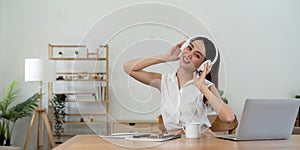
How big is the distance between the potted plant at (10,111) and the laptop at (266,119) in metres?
3.60

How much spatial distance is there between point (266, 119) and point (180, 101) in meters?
0.55

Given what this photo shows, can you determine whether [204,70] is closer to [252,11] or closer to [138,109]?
[138,109]

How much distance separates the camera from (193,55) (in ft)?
4.51

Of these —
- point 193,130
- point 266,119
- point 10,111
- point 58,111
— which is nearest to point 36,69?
point 10,111

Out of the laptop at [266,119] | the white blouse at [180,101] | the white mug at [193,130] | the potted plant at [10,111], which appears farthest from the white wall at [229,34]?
the white blouse at [180,101]

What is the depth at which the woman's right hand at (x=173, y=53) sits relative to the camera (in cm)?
133

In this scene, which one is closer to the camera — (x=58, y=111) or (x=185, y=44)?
(x=185, y=44)

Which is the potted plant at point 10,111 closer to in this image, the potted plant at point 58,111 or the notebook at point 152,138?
the potted plant at point 58,111

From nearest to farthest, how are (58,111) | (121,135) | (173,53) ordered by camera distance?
(173,53) < (121,135) < (58,111)

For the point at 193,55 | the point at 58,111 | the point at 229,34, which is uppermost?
the point at 229,34

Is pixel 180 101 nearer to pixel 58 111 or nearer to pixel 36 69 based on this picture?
pixel 36 69

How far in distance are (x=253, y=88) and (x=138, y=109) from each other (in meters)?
4.48

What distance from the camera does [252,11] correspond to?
5594mm

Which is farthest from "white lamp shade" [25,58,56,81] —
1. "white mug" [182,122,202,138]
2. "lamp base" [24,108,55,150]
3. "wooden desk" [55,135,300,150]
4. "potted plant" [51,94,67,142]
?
"white mug" [182,122,202,138]
